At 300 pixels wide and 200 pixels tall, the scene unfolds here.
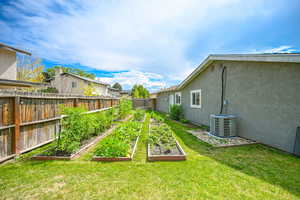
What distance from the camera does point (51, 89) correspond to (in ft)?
74.5

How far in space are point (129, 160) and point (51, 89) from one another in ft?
85.1

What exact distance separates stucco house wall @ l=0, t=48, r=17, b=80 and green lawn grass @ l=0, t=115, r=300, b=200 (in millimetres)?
13376

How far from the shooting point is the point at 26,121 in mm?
3777

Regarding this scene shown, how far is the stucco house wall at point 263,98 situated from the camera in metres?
3.93

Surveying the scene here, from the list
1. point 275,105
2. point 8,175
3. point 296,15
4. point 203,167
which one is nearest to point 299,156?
point 275,105

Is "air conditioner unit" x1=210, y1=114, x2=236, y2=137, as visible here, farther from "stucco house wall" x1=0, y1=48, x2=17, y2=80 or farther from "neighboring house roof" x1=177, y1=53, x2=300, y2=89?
"stucco house wall" x1=0, y1=48, x2=17, y2=80

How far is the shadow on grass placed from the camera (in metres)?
2.61

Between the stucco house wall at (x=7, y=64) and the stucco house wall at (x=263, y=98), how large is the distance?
17.5m

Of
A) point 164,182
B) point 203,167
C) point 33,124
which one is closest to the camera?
point 164,182

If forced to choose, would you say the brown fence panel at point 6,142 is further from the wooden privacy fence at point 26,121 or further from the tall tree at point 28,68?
the tall tree at point 28,68

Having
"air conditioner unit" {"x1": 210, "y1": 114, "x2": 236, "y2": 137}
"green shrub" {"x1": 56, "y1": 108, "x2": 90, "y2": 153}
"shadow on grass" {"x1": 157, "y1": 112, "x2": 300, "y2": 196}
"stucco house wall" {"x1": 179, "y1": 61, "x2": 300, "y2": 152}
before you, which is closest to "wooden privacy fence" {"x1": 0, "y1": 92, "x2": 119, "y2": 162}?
"green shrub" {"x1": 56, "y1": 108, "x2": 90, "y2": 153}

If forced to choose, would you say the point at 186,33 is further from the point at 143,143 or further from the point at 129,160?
the point at 129,160

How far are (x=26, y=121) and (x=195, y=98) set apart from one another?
8.70 metres

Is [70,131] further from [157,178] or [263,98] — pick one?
[263,98]
